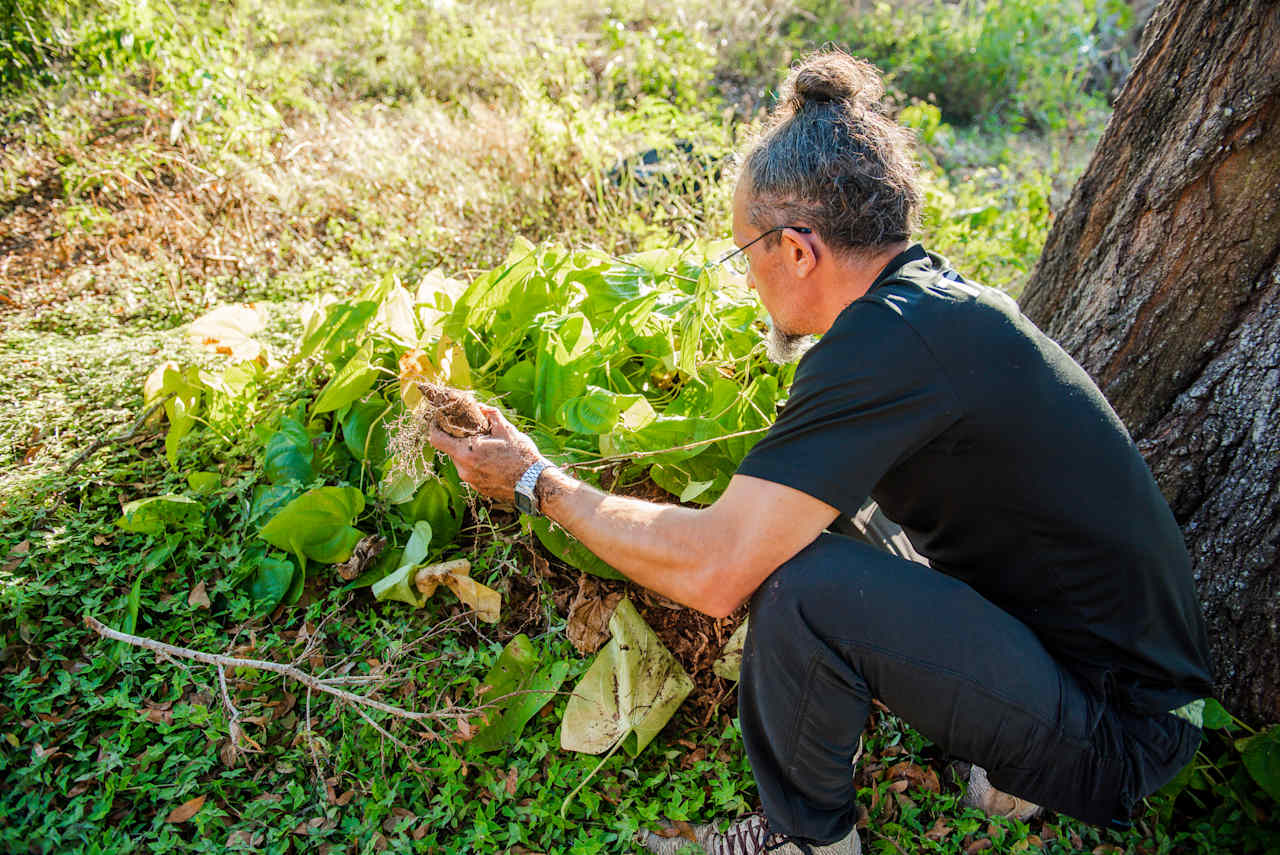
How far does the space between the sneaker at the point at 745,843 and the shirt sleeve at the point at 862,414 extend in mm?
719

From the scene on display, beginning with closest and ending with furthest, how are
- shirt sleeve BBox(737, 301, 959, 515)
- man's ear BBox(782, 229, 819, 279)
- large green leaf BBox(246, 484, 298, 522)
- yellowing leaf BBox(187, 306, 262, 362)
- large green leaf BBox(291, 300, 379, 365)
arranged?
shirt sleeve BBox(737, 301, 959, 515)
man's ear BBox(782, 229, 819, 279)
large green leaf BBox(246, 484, 298, 522)
large green leaf BBox(291, 300, 379, 365)
yellowing leaf BBox(187, 306, 262, 362)

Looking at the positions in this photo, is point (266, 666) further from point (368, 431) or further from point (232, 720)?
point (368, 431)

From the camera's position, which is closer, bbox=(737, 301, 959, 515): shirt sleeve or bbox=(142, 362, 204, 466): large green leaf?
bbox=(737, 301, 959, 515): shirt sleeve

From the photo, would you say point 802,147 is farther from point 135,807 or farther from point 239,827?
point 135,807

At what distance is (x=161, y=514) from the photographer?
217cm

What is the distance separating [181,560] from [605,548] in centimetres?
129

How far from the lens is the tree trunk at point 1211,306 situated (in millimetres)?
1843

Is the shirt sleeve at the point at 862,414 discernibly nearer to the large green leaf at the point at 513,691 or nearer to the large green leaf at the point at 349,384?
the large green leaf at the point at 513,691

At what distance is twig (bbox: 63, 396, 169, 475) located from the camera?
7.68 ft

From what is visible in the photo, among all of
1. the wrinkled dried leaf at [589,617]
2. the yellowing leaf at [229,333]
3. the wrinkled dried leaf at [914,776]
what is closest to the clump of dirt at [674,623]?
the wrinkled dried leaf at [589,617]

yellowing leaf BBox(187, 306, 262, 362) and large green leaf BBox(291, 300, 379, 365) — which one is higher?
large green leaf BBox(291, 300, 379, 365)

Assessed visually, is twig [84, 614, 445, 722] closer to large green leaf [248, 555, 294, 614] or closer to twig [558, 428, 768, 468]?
large green leaf [248, 555, 294, 614]

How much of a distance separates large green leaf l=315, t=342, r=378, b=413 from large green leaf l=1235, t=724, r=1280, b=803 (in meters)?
2.20

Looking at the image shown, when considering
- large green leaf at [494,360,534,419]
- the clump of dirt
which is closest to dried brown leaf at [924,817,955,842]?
the clump of dirt
